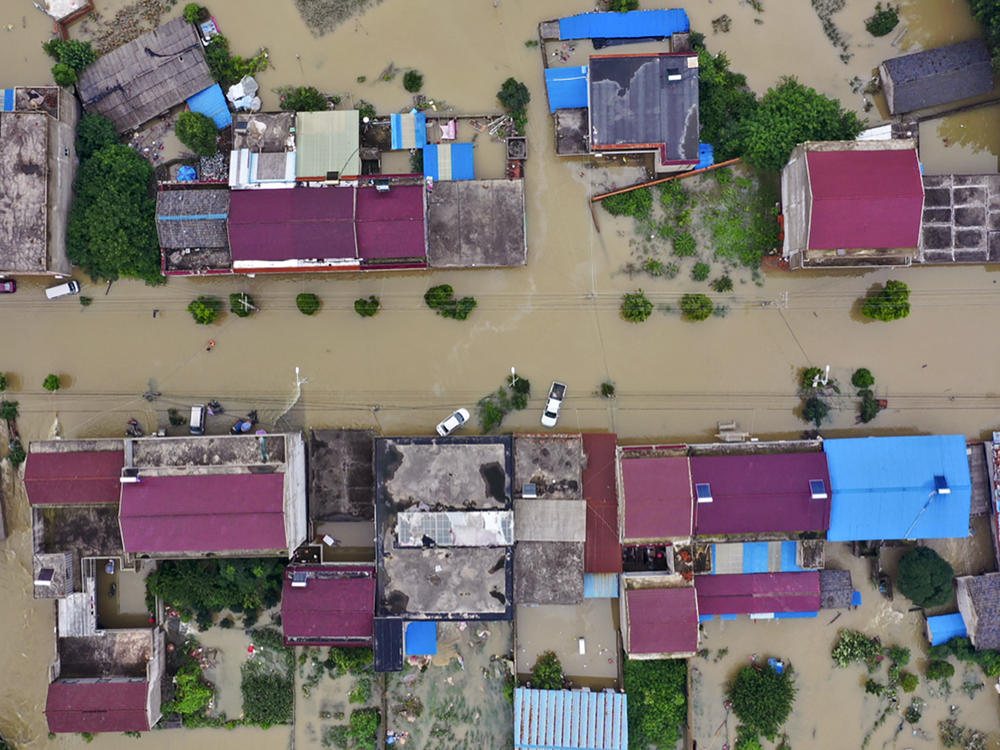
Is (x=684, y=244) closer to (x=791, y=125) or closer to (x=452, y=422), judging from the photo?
(x=791, y=125)

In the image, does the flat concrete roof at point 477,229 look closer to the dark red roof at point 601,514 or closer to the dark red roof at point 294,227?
the dark red roof at point 294,227

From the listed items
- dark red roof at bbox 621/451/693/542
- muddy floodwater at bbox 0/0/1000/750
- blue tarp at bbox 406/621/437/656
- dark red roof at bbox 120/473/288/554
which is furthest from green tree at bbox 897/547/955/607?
dark red roof at bbox 120/473/288/554

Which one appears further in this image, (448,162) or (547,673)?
(448,162)

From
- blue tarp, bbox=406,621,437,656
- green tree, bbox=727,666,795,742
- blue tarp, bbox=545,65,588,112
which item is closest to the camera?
green tree, bbox=727,666,795,742

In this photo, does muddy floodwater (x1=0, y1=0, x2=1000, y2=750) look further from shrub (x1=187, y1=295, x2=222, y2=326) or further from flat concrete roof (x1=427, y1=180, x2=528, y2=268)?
flat concrete roof (x1=427, y1=180, x2=528, y2=268)

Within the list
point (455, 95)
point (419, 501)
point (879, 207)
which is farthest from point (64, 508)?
point (879, 207)

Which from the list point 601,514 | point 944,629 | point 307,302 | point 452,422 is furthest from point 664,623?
point 307,302

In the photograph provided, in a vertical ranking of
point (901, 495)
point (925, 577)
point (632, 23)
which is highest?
point (632, 23)
